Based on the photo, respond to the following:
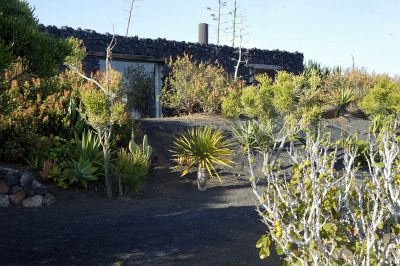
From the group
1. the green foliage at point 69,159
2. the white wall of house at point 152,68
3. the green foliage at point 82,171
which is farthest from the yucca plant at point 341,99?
the green foliage at point 82,171

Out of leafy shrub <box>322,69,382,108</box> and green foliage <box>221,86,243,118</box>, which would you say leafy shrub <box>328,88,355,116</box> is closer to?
leafy shrub <box>322,69,382,108</box>

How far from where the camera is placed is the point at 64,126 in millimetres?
11242

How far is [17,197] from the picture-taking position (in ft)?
30.2

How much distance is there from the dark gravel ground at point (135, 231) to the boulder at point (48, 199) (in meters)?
0.13

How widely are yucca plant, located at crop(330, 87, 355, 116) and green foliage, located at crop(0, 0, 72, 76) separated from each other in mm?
15394

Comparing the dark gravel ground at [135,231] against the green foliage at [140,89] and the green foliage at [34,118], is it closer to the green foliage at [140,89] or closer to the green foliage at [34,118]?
the green foliage at [34,118]

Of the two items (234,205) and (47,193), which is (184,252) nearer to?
(234,205)

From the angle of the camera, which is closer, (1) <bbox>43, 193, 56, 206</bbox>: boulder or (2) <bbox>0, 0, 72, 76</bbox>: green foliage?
(2) <bbox>0, 0, 72, 76</bbox>: green foliage

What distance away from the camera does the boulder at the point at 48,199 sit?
930cm

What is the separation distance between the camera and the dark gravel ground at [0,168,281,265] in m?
5.88

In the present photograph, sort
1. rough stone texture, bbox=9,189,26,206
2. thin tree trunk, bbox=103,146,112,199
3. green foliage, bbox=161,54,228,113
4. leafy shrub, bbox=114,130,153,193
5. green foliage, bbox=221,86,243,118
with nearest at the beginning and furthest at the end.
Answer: rough stone texture, bbox=9,189,26,206, thin tree trunk, bbox=103,146,112,199, leafy shrub, bbox=114,130,153,193, green foliage, bbox=221,86,243,118, green foliage, bbox=161,54,228,113

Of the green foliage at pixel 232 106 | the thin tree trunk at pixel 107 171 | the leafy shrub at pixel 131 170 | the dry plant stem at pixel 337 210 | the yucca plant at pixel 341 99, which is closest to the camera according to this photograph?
the dry plant stem at pixel 337 210

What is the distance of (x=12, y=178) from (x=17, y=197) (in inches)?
15.6

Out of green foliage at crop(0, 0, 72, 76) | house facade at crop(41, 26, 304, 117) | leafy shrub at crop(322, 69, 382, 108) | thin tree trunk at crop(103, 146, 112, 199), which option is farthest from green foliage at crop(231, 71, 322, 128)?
leafy shrub at crop(322, 69, 382, 108)
